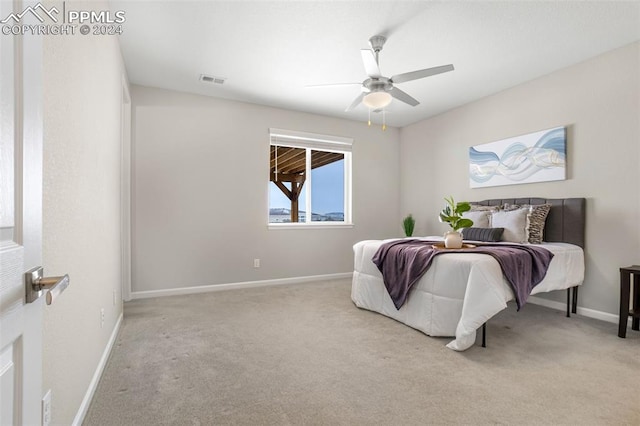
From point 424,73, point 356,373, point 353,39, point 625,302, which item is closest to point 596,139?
point 625,302

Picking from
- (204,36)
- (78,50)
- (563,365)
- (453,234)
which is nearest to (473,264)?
(453,234)

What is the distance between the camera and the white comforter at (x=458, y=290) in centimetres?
233

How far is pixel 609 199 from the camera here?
3143 mm

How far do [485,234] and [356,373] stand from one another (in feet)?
7.85

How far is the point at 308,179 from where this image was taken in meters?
5.08

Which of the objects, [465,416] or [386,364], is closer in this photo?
[465,416]

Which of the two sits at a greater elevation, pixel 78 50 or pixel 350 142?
pixel 350 142

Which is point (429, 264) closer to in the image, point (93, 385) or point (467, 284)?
point (467, 284)

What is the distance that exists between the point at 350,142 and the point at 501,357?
12.7ft

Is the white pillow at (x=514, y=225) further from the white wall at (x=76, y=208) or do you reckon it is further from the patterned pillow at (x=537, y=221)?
the white wall at (x=76, y=208)

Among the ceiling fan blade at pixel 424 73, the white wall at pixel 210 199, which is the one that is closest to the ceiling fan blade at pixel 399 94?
the ceiling fan blade at pixel 424 73

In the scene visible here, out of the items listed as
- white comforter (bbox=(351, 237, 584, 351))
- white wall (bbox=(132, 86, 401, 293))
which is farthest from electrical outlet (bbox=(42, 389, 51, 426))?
white wall (bbox=(132, 86, 401, 293))

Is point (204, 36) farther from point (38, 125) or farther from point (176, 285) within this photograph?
point (176, 285)

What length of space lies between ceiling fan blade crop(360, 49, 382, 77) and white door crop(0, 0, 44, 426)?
2.17 m
